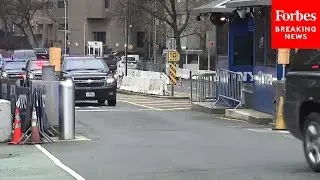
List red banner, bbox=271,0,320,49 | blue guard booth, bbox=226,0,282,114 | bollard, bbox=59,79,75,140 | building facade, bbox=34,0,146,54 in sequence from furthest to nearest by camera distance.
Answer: building facade, bbox=34,0,146,54, blue guard booth, bbox=226,0,282,114, bollard, bbox=59,79,75,140, red banner, bbox=271,0,320,49

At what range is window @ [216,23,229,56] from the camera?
73.5 feet

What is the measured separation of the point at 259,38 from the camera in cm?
1919

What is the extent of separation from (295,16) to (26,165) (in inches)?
261

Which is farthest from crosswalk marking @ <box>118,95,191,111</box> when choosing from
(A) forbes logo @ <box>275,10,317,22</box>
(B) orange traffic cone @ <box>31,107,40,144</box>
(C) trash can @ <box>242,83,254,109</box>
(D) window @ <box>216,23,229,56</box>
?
(B) orange traffic cone @ <box>31,107,40,144</box>

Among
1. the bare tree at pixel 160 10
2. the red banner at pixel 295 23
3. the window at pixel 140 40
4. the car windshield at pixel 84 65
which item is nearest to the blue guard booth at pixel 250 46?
the red banner at pixel 295 23

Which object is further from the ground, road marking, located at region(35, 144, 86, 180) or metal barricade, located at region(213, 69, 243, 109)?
metal barricade, located at region(213, 69, 243, 109)

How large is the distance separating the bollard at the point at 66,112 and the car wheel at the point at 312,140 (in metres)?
5.86

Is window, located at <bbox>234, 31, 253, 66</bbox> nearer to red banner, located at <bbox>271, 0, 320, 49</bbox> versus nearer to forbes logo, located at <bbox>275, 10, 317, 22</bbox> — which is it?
red banner, located at <bbox>271, 0, 320, 49</bbox>

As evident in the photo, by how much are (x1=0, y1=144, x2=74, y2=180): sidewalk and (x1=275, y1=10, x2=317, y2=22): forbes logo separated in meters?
5.94

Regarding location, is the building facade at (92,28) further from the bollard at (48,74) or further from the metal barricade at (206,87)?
the bollard at (48,74)

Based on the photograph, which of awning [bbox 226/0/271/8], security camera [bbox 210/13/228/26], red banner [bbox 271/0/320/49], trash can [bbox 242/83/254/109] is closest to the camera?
red banner [bbox 271/0/320/49]

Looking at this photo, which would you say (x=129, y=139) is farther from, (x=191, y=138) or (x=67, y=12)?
(x=67, y=12)

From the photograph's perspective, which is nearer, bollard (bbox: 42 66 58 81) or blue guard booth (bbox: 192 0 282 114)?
bollard (bbox: 42 66 58 81)

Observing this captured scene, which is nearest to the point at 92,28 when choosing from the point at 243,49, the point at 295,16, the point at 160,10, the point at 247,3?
the point at 160,10
